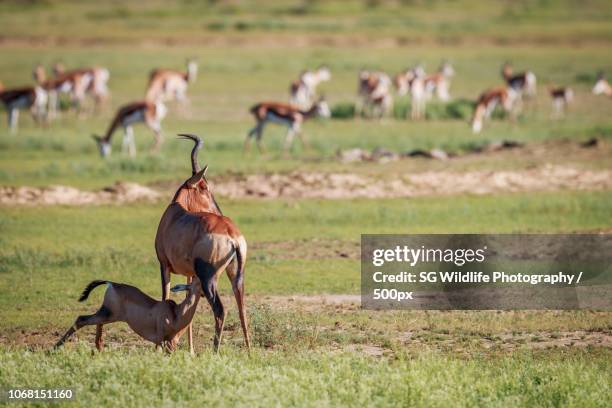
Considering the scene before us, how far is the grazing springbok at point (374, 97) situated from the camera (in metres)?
31.3

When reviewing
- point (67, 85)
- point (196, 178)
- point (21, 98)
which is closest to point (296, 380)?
point (196, 178)

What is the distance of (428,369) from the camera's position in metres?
9.05

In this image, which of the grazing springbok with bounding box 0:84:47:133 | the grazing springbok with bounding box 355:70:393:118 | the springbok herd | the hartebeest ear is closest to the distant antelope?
the springbok herd

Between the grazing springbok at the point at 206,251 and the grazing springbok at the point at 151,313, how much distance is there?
150 mm

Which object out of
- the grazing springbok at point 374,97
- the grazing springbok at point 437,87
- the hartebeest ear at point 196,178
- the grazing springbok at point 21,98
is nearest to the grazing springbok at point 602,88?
the grazing springbok at point 437,87

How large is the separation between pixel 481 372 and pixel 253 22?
4814cm

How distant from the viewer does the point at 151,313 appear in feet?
30.6

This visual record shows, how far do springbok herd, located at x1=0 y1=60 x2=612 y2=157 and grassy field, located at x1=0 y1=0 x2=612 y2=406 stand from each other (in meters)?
0.54

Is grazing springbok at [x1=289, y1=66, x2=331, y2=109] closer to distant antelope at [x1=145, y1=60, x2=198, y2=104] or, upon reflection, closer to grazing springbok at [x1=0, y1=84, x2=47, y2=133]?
distant antelope at [x1=145, y1=60, x2=198, y2=104]

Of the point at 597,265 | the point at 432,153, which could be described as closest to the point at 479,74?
the point at 432,153

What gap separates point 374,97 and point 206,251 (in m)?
22.5

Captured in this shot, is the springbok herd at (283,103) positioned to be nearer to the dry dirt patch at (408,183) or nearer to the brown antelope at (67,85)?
the brown antelope at (67,85)

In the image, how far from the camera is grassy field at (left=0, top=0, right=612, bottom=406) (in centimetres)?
858

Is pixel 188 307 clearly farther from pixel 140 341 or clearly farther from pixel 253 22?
pixel 253 22
